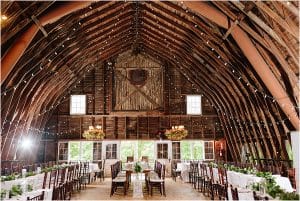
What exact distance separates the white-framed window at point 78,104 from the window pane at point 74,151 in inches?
67.8

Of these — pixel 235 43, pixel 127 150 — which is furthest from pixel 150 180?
pixel 127 150

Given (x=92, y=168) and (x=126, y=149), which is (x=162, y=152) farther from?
(x=92, y=168)

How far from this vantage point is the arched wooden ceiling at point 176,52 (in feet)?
A: 29.1

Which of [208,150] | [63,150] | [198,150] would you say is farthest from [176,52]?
[63,150]

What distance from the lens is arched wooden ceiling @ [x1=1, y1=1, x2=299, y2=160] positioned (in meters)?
8.88

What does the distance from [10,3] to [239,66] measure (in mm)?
7857

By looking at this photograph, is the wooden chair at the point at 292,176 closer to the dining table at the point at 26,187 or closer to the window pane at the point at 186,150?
the dining table at the point at 26,187

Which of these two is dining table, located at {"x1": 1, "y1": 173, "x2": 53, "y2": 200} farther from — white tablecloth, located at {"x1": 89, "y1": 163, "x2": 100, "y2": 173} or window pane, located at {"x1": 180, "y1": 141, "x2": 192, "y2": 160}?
window pane, located at {"x1": 180, "y1": 141, "x2": 192, "y2": 160}

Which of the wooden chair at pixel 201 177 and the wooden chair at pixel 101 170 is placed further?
the wooden chair at pixel 101 170

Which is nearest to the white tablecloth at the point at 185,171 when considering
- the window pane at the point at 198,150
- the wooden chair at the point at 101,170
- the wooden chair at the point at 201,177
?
the wooden chair at the point at 201,177

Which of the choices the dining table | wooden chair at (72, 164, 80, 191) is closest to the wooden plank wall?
wooden chair at (72, 164, 80, 191)

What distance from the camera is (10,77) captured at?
1027 centimetres

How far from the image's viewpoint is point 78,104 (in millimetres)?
17828

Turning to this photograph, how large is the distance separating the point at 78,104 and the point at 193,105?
6173 mm
